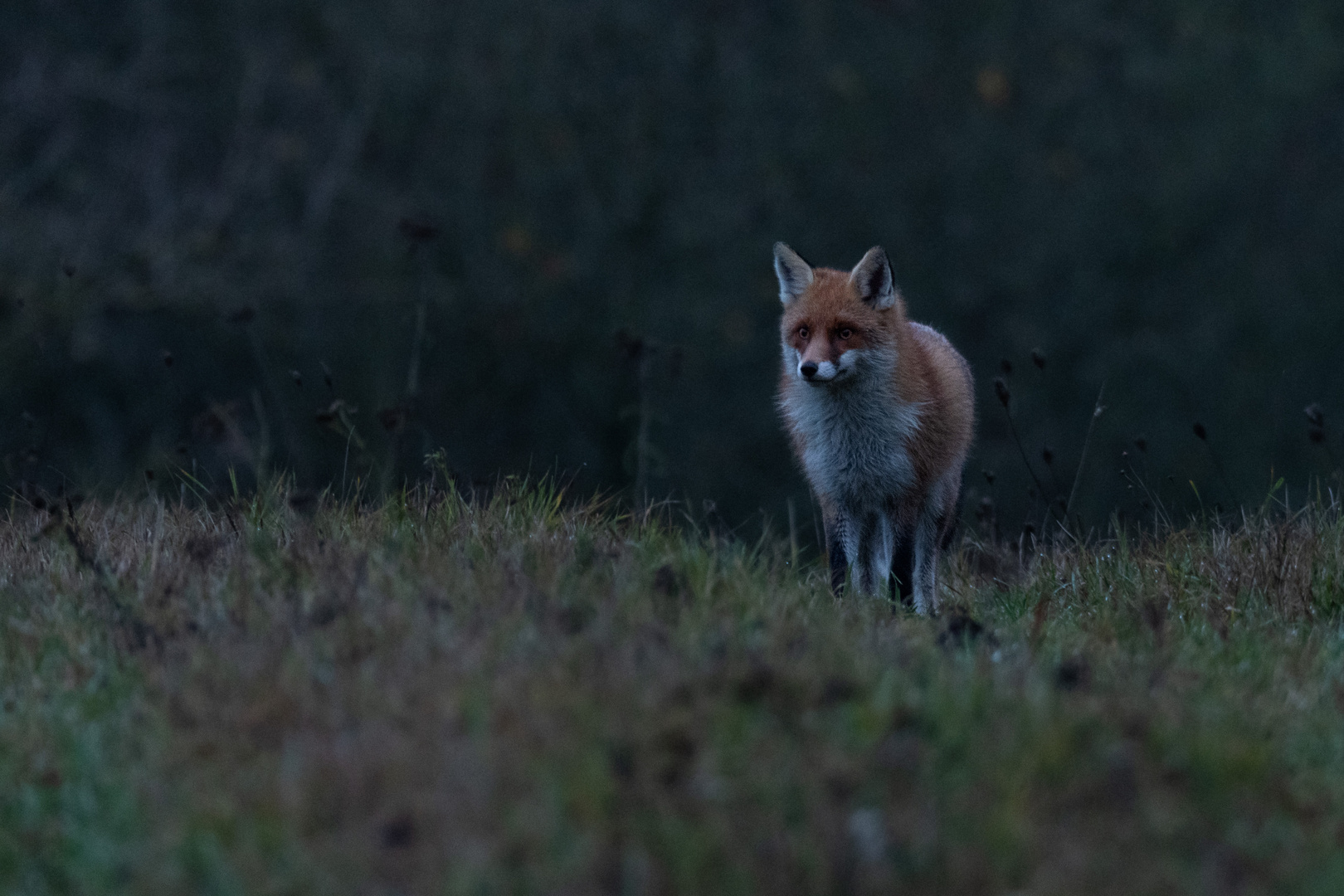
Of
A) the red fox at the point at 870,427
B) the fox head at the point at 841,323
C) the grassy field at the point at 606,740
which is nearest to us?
the grassy field at the point at 606,740

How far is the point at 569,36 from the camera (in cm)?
1561

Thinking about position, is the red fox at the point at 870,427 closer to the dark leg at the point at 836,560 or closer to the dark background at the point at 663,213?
the dark leg at the point at 836,560

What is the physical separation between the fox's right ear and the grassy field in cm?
239

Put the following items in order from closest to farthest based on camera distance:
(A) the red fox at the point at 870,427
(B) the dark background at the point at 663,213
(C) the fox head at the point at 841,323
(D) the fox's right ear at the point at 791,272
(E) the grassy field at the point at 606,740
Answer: (E) the grassy field at the point at 606,740, (C) the fox head at the point at 841,323, (A) the red fox at the point at 870,427, (D) the fox's right ear at the point at 791,272, (B) the dark background at the point at 663,213

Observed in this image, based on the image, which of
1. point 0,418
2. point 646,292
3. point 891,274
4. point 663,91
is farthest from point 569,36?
point 891,274

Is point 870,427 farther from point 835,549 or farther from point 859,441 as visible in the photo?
point 835,549

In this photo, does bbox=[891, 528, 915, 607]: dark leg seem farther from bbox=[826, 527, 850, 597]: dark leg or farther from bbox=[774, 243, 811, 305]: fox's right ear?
bbox=[774, 243, 811, 305]: fox's right ear

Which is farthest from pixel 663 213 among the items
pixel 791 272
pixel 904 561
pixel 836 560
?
pixel 904 561

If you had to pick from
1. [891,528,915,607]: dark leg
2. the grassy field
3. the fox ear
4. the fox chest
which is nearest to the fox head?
the fox ear

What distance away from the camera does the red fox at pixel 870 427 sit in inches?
263

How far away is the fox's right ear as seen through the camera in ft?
23.1

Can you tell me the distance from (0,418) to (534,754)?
21.7 ft

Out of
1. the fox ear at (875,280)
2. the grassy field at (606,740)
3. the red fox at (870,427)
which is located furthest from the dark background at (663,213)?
the grassy field at (606,740)

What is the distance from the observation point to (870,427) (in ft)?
22.0
